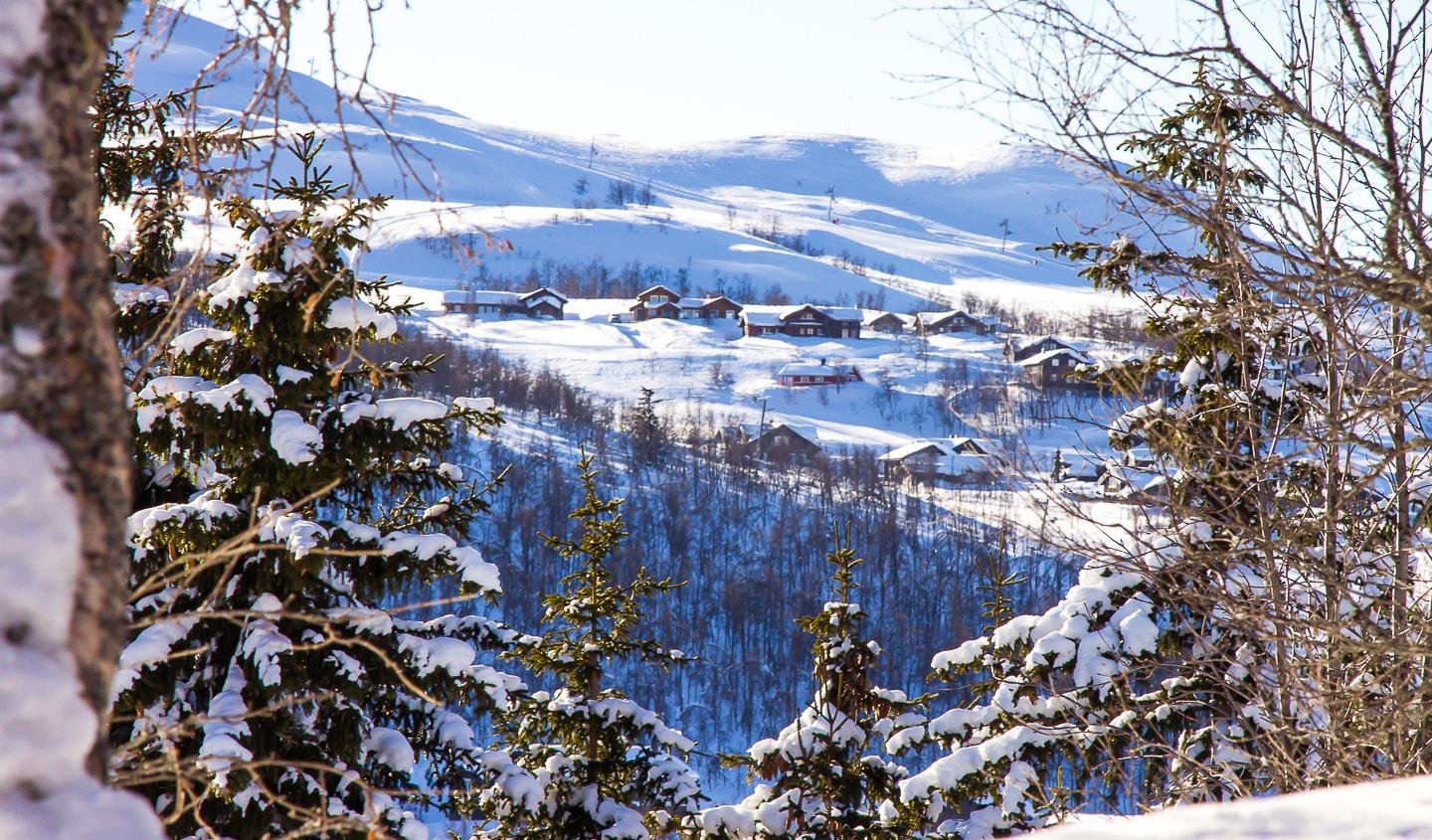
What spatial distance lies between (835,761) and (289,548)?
5.47m

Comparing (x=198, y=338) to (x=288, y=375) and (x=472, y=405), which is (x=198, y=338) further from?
(x=472, y=405)

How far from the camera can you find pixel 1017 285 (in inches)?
5965

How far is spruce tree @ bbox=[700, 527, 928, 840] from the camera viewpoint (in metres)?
9.29

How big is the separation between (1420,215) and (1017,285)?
505 ft

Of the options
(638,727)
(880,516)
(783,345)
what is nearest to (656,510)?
(880,516)

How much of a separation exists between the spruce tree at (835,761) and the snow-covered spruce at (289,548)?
112 inches

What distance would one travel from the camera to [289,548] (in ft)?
20.2

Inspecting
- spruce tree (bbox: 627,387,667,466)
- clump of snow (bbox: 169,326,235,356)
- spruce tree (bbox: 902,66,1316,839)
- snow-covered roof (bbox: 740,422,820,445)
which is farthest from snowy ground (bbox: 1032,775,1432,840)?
snow-covered roof (bbox: 740,422,820,445)

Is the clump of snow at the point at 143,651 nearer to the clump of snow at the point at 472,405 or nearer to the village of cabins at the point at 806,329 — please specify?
the clump of snow at the point at 472,405

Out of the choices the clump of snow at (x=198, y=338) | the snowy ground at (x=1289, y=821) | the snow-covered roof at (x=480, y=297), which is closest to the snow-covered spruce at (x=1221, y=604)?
the snowy ground at (x=1289, y=821)

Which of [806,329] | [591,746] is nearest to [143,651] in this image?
[591,746]

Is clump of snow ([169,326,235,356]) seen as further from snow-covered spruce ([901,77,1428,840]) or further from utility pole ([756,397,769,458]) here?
→ utility pole ([756,397,769,458])

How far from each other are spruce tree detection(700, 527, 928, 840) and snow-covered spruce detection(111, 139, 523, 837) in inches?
112

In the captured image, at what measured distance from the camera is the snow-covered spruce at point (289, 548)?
6383mm
